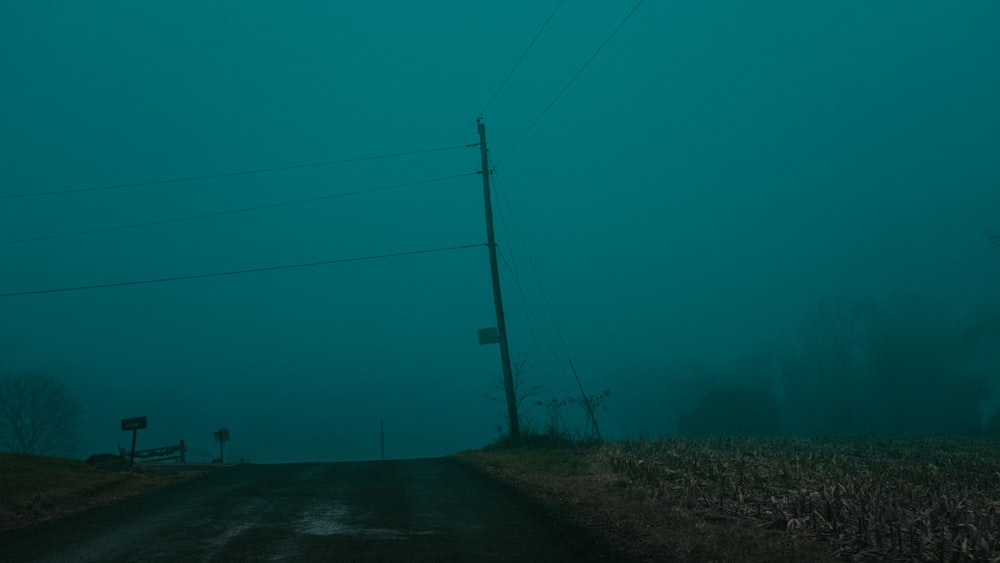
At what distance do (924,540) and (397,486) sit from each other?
33.9 feet

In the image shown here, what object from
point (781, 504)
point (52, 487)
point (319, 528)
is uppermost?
point (52, 487)

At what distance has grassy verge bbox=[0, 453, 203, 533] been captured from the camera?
43.1ft

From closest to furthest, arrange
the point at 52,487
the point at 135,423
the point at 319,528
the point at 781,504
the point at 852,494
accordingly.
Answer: the point at 852,494 → the point at 781,504 → the point at 319,528 → the point at 52,487 → the point at 135,423

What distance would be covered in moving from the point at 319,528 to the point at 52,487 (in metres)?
9.33

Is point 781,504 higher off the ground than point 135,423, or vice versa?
point 135,423

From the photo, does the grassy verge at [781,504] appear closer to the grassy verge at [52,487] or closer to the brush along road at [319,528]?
the brush along road at [319,528]

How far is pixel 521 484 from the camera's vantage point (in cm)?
1544

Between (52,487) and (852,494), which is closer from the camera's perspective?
(852,494)

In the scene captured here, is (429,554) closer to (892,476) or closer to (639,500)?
(639,500)

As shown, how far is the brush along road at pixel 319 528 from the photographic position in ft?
27.5

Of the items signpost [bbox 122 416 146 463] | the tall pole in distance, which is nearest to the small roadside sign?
signpost [bbox 122 416 146 463]

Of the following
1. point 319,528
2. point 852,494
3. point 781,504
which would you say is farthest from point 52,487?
point 852,494

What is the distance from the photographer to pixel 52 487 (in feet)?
54.4

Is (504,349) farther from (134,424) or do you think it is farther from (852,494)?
(852,494)
